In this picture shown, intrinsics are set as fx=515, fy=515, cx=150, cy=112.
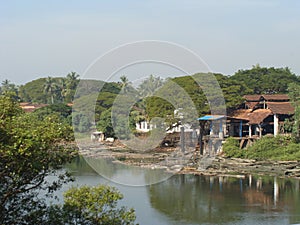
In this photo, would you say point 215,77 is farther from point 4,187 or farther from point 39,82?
point 39,82

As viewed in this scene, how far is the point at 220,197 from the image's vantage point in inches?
540

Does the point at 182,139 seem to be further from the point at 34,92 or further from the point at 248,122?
the point at 34,92

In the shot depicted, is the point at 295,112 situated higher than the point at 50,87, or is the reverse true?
the point at 50,87

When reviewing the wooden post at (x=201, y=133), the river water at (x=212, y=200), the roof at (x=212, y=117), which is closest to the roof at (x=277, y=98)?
the roof at (x=212, y=117)

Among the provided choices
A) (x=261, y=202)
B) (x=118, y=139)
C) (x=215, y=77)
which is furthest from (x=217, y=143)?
(x=261, y=202)

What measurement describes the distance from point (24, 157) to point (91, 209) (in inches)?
64.5

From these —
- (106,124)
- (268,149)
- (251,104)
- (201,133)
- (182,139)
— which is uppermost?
(251,104)

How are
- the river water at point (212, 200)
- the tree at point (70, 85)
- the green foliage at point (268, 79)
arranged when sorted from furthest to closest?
the tree at point (70, 85), the green foliage at point (268, 79), the river water at point (212, 200)

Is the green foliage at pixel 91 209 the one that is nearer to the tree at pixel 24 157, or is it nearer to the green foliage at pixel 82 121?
the tree at pixel 24 157

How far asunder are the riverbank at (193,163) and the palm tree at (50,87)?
16922 millimetres

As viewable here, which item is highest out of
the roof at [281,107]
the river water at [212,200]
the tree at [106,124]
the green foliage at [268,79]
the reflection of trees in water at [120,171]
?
the green foliage at [268,79]

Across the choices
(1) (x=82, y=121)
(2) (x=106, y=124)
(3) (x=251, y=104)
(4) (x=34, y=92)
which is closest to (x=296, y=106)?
→ (3) (x=251, y=104)

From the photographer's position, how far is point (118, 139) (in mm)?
24750

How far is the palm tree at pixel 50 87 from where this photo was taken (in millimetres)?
39344
